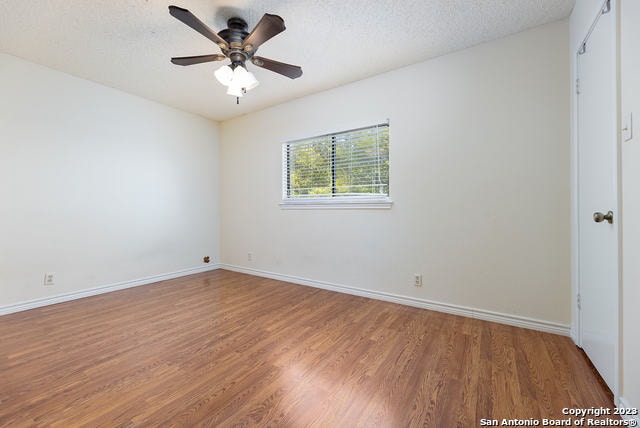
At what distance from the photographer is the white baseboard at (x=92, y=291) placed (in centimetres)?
270

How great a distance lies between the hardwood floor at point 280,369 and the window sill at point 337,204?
1158mm

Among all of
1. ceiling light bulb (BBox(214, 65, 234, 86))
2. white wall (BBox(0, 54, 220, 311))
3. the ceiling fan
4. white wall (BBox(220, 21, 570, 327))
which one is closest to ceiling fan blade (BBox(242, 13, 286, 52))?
the ceiling fan

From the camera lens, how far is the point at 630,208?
1.23 m

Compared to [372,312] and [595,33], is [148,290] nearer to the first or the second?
[372,312]

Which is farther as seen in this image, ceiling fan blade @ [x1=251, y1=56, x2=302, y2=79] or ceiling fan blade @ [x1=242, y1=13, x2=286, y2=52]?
ceiling fan blade @ [x1=251, y1=56, x2=302, y2=79]

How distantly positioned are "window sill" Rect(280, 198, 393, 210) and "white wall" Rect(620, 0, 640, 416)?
1.82m

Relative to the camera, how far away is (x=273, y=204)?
400 centimetres

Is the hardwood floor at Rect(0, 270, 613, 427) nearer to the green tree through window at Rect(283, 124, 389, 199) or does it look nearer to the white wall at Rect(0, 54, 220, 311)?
the white wall at Rect(0, 54, 220, 311)

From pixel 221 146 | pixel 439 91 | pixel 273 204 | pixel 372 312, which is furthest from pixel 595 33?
pixel 221 146

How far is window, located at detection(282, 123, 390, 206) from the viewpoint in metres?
3.09

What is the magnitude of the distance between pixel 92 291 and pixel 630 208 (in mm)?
4798

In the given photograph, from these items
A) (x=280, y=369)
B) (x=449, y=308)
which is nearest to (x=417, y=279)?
(x=449, y=308)

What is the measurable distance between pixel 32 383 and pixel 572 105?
4.18m

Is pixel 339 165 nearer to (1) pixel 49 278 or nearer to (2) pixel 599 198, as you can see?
(2) pixel 599 198
